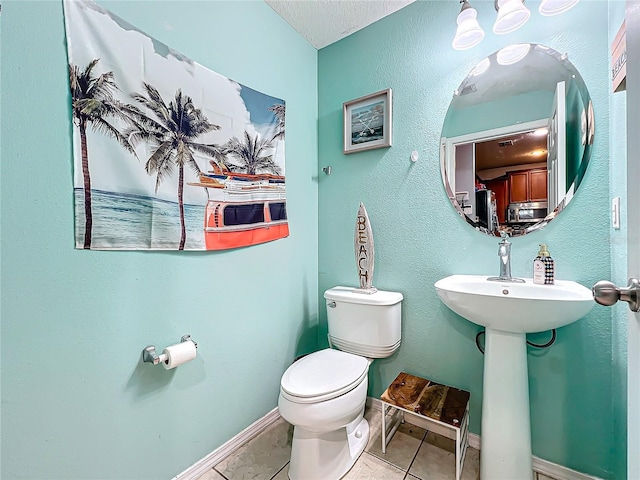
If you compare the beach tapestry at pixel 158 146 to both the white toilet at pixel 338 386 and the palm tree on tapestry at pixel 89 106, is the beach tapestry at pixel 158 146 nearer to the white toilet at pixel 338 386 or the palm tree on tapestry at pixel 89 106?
the palm tree on tapestry at pixel 89 106

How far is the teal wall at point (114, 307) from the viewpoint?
79cm

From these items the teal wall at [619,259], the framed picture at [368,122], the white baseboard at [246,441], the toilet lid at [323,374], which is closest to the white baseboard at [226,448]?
the white baseboard at [246,441]

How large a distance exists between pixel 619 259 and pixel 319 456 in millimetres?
1360

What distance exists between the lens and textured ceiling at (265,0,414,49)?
4.82ft

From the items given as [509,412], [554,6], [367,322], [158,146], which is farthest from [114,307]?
[554,6]

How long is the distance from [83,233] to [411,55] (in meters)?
1.69

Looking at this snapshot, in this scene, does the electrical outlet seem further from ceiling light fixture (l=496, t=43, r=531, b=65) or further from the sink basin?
ceiling light fixture (l=496, t=43, r=531, b=65)

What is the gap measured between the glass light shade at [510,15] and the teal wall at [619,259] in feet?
0.90

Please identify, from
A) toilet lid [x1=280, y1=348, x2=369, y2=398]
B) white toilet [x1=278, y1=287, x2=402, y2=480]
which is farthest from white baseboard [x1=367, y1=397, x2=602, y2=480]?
toilet lid [x1=280, y1=348, x2=369, y2=398]

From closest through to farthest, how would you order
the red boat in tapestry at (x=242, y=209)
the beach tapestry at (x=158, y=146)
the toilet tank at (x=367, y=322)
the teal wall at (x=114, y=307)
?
the teal wall at (x=114, y=307)
the beach tapestry at (x=158, y=146)
the red boat in tapestry at (x=242, y=209)
the toilet tank at (x=367, y=322)

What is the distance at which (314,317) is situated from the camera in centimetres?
184

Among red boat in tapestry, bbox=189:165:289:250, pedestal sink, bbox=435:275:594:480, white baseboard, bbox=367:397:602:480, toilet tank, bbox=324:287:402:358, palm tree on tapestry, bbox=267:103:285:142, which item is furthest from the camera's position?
palm tree on tapestry, bbox=267:103:285:142

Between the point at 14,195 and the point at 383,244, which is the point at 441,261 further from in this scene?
the point at 14,195

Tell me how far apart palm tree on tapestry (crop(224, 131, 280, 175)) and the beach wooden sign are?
55 centimetres
